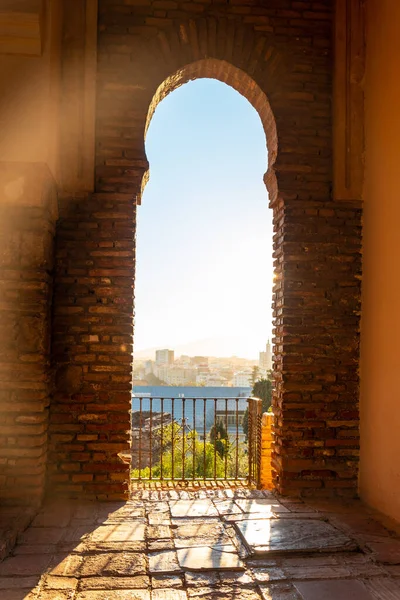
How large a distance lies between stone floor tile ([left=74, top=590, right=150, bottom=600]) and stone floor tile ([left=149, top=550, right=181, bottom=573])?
249 mm

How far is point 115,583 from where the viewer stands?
2834mm

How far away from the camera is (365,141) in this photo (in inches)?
188

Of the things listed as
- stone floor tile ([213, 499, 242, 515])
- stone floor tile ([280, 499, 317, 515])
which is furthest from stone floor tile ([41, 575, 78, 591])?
stone floor tile ([280, 499, 317, 515])

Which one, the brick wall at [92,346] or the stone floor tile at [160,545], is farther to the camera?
the brick wall at [92,346]

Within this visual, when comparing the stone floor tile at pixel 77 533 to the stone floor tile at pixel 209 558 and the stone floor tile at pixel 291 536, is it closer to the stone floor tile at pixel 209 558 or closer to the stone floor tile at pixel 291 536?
the stone floor tile at pixel 209 558

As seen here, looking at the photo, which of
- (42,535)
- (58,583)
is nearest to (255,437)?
(42,535)

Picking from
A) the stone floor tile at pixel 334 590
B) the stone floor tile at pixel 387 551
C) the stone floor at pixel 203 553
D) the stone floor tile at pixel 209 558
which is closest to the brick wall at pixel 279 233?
the stone floor at pixel 203 553

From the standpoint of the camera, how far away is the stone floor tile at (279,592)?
2.69m

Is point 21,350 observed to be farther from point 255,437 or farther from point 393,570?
point 255,437

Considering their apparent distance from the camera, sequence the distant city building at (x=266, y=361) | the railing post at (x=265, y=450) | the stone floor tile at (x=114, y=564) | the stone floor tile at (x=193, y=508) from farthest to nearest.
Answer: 1. the distant city building at (x=266, y=361)
2. the railing post at (x=265, y=450)
3. the stone floor tile at (x=193, y=508)
4. the stone floor tile at (x=114, y=564)

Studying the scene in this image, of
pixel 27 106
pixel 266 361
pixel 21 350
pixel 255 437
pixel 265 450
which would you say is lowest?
pixel 265 450

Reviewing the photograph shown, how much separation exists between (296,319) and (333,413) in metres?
0.88

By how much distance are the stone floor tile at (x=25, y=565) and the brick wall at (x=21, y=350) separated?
98 centimetres

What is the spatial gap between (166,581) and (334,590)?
88 cm
